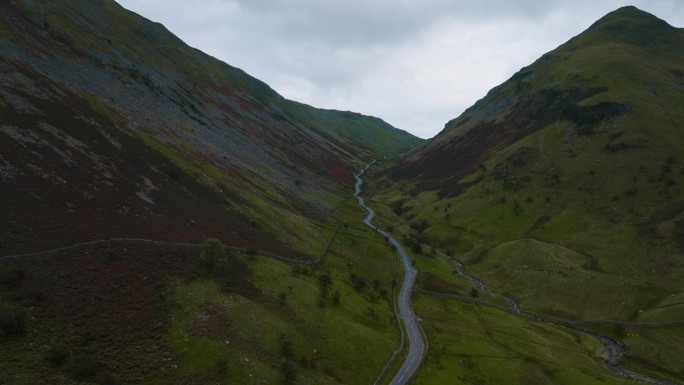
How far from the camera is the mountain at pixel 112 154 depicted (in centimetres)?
5425

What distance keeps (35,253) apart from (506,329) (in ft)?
259

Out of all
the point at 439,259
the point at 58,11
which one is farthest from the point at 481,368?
the point at 58,11

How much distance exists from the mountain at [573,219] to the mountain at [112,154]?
130 ft

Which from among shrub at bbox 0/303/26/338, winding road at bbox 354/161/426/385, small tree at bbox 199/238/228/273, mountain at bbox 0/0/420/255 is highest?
mountain at bbox 0/0/420/255

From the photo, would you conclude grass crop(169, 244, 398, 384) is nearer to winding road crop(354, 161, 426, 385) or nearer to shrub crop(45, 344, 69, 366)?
winding road crop(354, 161, 426, 385)

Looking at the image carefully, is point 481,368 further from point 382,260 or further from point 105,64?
point 105,64

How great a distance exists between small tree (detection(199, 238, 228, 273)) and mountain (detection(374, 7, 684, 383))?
3570 centimetres

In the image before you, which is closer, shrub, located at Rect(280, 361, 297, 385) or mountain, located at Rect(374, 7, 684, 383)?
shrub, located at Rect(280, 361, 297, 385)

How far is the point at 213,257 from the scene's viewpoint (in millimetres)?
61406

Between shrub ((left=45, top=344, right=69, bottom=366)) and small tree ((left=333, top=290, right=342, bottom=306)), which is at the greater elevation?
small tree ((left=333, top=290, right=342, bottom=306))

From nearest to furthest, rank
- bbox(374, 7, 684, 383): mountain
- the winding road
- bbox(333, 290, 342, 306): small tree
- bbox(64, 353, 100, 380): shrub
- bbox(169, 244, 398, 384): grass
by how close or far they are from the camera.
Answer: bbox(64, 353, 100, 380): shrub < bbox(169, 244, 398, 384): grass < the winding road < bbox(333, 290, 342, 306): small tree < bbox(374, 7, 684, 383): mountain

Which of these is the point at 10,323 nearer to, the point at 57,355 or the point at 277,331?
the point at 57,355

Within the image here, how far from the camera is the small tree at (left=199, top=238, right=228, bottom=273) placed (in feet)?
198

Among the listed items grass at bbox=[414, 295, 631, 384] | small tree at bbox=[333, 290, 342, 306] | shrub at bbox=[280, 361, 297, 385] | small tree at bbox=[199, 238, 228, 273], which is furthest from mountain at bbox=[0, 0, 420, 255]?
grass at bbox=[414, 295, 631, 384]
